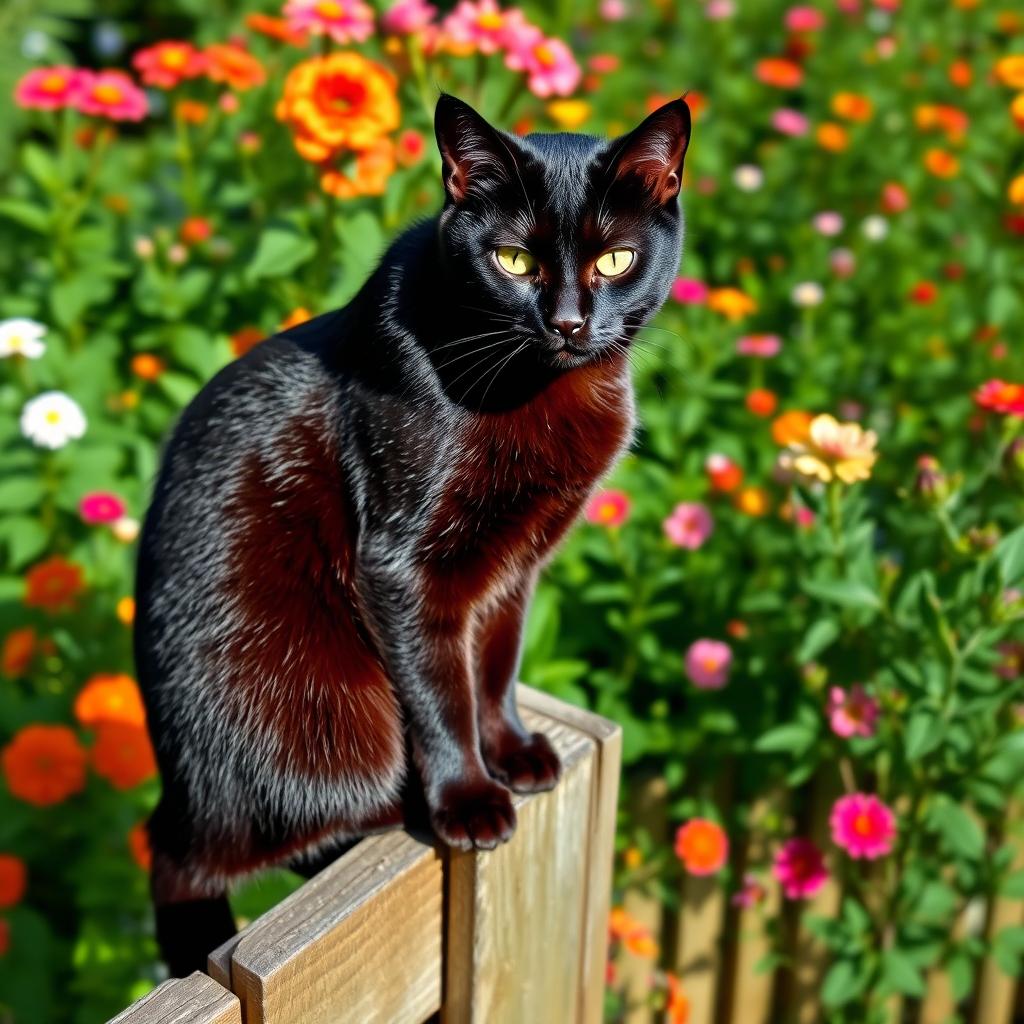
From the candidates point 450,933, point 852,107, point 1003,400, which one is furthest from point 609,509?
point 852,107

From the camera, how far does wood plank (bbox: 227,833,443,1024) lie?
106 centimetres

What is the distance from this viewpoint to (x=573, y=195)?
4.35 ft

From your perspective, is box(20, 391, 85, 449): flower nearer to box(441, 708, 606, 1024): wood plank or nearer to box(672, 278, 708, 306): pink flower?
box(441, 708, 606, 1024): wood plank

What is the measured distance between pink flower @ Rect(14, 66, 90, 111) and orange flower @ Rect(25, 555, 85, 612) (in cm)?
88

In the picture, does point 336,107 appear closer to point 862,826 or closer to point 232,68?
point 232,68

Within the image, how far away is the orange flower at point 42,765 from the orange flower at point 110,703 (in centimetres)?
5

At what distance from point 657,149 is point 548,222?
0.14m

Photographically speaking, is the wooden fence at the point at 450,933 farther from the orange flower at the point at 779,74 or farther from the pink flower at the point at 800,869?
the orange flower at the point at 779,74

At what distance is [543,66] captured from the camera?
7.37 feet

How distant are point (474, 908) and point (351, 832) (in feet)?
0.77

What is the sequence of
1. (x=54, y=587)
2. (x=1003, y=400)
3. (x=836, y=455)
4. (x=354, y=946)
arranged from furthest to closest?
1. (x=54, y=587)
2. (x=1003, y=400)
3. (x=836, y=455)
4. (x=354, y=946)

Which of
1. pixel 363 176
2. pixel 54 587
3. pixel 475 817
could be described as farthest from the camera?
pixel 363 176

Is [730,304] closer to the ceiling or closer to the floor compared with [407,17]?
closer to the floor

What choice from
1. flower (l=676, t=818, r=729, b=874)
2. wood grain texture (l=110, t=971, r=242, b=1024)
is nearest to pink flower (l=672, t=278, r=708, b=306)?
flower (l=676, t=818, r=729, b=874)
